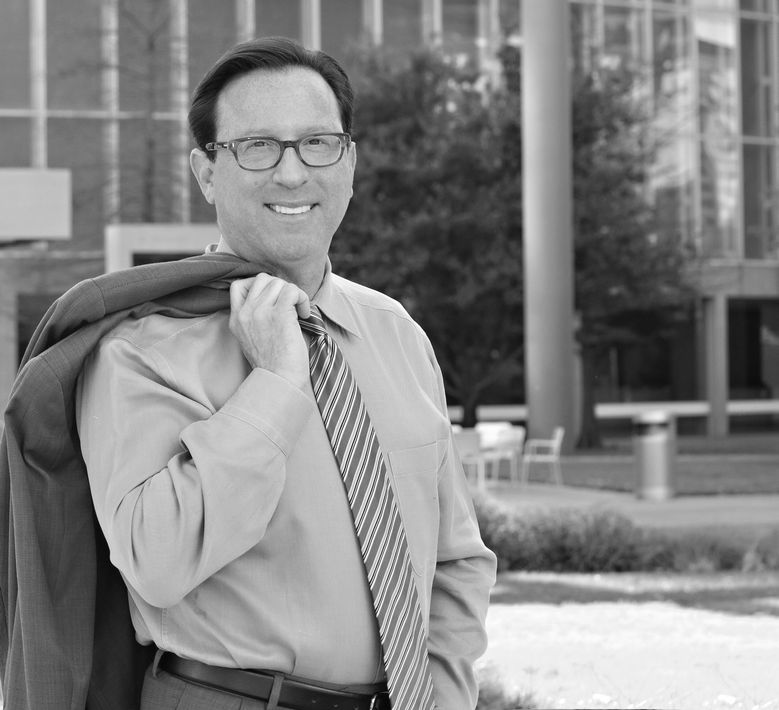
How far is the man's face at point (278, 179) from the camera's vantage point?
6.98 ft

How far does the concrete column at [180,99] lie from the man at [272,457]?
2627 cm

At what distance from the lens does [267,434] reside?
1881 millimetres

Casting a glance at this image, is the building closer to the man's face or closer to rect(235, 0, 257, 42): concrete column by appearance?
rect(235, 0, 257, 42): concrete column

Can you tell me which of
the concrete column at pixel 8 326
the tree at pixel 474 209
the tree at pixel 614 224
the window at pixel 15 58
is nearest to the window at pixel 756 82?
the tree at pixel 614 224

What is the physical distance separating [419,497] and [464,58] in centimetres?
2766

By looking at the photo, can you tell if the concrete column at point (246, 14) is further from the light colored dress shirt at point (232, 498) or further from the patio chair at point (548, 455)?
the light colored dress shirt at point (232, 498)

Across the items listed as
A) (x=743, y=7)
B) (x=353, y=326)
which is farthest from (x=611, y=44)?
(x=353, y=326)

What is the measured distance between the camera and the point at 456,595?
2.37 m

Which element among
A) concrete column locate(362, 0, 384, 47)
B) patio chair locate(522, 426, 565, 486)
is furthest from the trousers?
concrete column locate(362, 0, 384, 47)

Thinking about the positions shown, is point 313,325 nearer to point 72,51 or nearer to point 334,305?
point 334,305

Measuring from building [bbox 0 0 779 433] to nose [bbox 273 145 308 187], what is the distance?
2572 cm

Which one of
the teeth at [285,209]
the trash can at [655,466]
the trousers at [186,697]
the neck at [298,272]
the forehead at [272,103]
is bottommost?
the trash can at [655,466]

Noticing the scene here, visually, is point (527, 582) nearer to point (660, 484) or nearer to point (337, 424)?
point (660, 484)

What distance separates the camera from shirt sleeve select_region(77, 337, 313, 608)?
183 cm
